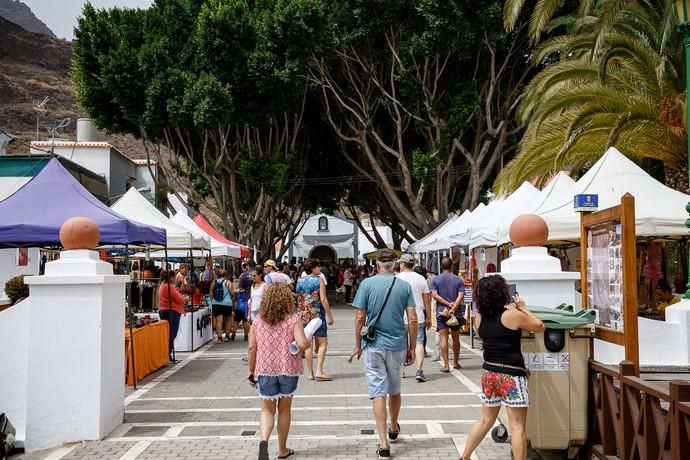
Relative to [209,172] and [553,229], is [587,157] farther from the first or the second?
[209,172]

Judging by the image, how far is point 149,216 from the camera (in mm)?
14414

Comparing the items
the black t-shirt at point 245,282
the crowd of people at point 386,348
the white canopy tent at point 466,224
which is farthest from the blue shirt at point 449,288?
the black t-shirt at point 245,282

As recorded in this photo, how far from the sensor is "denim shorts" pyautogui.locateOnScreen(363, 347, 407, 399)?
6.75 m

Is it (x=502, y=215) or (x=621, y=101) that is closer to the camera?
(x=621, y=101)

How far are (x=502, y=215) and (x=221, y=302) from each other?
6.57 metres

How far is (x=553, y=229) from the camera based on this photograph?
1123cm

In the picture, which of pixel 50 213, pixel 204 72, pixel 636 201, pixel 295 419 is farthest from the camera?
pixel 204 72

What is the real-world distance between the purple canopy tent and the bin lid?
6849mm

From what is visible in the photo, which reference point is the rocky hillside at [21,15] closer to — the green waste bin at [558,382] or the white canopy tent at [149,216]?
the white canopy tent at [149,216]

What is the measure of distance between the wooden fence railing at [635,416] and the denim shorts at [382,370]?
178cm

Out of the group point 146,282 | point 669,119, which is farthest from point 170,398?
point 669,119

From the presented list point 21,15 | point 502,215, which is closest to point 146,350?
point 502,215

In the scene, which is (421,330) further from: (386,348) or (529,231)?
(529,231)

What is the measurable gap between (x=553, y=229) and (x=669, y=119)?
3873 mm
